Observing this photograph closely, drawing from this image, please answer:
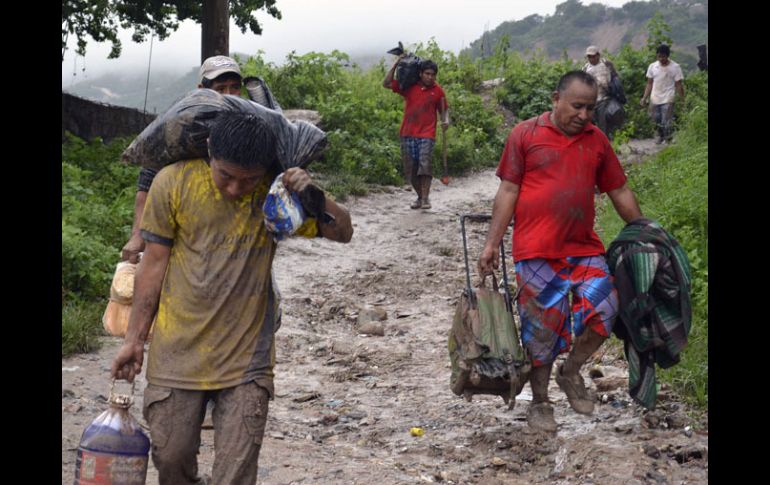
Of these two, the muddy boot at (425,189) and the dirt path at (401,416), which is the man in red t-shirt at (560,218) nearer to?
the dirt path at (401,416)

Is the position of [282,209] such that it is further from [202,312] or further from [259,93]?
[259,93]

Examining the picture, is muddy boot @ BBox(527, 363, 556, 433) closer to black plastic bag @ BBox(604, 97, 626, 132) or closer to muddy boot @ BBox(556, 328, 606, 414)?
muddy boot @ BBox(556, 328, 606, 414)

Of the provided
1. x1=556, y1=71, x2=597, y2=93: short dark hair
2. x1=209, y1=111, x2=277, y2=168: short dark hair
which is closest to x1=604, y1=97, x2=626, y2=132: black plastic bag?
x1=556, y1=71, x2=597, y2=93: short dark hair

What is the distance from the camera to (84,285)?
26.6 feet

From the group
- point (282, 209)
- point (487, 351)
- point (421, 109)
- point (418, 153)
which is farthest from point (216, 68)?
point (418, 153)

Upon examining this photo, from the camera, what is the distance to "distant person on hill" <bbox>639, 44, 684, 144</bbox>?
1647 centimetres

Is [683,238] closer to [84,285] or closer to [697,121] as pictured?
[84,285]

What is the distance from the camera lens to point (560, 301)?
17.6 ft

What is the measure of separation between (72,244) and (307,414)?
306 cm

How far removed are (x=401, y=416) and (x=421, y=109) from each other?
6897mm

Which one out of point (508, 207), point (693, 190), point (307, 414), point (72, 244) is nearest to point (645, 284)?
point (508, 207)

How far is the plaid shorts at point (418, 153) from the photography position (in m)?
12.6

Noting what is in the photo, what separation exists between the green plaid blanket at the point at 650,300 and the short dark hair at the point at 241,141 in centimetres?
240

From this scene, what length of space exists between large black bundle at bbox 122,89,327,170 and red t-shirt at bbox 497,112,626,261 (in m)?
1.84
